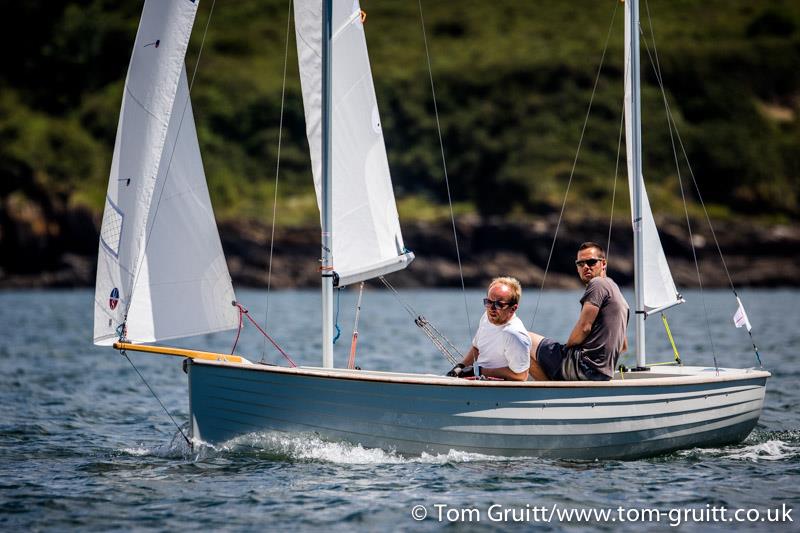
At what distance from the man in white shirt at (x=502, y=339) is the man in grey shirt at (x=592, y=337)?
59 centimetres

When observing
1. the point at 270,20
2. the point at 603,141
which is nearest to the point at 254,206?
the point at 603,141

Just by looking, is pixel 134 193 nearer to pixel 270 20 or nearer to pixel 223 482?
pixel 223 482

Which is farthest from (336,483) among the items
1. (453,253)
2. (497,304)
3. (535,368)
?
(453,253)

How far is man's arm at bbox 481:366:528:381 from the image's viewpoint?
1154 centimetres

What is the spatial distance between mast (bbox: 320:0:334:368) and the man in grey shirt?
2.50 meters

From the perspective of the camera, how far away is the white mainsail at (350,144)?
12.3m

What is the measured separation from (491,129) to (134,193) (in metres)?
87.5

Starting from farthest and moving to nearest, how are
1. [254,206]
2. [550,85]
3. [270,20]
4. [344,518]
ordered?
[270,20], [550,85], [254,206], [344,518]

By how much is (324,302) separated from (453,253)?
6409cm

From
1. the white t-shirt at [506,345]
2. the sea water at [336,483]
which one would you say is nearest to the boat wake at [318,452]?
the sea water at [336,483]

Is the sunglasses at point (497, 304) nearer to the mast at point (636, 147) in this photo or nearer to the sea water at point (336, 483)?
the sea water at point (336, 483)

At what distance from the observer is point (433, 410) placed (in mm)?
11320

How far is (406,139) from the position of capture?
98.2 meters

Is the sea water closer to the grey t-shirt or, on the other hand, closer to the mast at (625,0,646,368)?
the grey t-shirt
